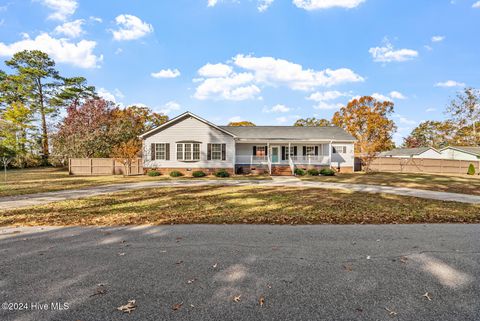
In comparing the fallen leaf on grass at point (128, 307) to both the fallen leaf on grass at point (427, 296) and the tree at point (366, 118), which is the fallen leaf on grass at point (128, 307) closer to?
the fallen leaf on grass at point (427, 296)

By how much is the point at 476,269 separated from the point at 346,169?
22.3m

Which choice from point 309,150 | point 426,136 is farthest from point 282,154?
point 426,136

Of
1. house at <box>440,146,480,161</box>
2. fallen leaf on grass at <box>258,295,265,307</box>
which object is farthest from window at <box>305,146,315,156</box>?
house at <box>440,146,480,161</box>

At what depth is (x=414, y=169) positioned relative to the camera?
90.3 feet

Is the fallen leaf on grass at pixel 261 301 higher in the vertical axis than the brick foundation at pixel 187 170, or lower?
lower

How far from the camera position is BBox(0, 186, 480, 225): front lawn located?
20.4 ft

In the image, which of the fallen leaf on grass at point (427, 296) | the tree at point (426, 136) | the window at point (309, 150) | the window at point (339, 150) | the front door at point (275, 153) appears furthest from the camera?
the tree at point (426, 136)

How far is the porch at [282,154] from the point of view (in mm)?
22984

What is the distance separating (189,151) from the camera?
21.3 meters

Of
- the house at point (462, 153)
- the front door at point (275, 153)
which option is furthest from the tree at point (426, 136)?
the front door at point (275, 153)

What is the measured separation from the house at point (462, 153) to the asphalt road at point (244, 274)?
3898 centimetres

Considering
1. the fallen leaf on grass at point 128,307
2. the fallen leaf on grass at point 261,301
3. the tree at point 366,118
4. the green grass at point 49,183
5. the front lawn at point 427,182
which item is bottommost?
the front lawn at point 427,182

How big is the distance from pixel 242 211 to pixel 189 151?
14911 mm

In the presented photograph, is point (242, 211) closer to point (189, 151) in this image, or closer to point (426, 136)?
point (189, 151)
